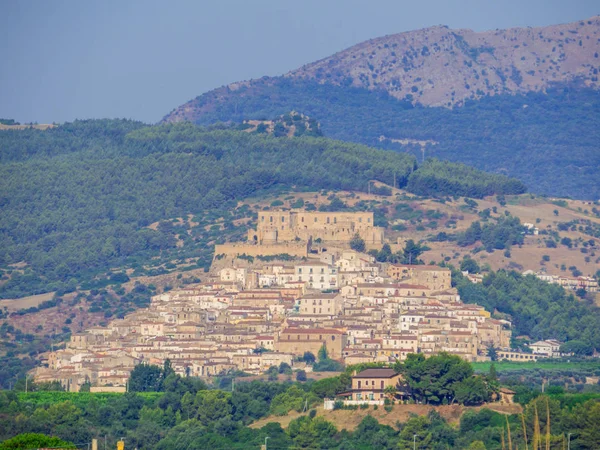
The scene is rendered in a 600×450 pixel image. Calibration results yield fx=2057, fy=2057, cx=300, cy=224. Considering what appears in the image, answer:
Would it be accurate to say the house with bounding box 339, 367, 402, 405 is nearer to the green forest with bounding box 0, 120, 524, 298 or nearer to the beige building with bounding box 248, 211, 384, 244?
the beige building with bounding box 248, 211, 384, 244

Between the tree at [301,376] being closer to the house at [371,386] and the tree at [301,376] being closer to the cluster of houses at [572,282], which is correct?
the house at [371,386]

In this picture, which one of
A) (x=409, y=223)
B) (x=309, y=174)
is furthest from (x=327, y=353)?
(x=309, y=174)

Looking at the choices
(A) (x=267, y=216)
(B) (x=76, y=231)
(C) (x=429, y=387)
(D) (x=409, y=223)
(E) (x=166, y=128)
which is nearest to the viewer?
(C) (x=429, y=387)

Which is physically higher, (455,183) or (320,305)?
(455,183)

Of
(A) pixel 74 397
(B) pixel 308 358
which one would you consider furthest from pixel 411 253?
(A) pixel 74 397

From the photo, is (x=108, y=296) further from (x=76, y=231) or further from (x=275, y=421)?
(x=275, y=421)

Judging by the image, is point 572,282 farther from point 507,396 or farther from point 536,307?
point 507,396
